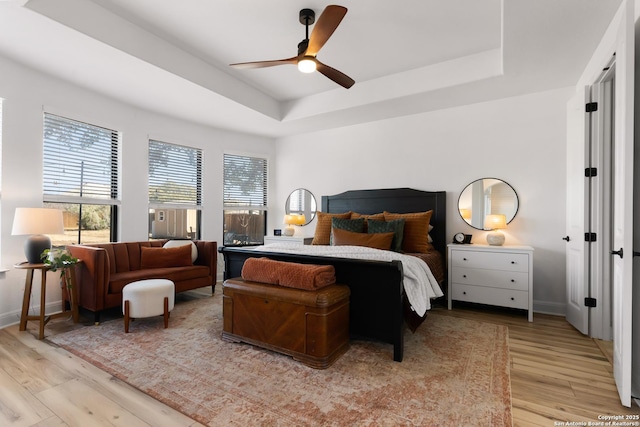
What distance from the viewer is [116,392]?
192 cm

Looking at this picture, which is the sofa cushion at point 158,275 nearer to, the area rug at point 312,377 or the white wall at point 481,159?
the area rug at point 312,377

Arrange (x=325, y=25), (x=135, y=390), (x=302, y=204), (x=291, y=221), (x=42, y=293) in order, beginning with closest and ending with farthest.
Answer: (x=135, y=390), (x=325, y=25), (x=42, y=293), (x=291, y=221), (x=302, y=204)

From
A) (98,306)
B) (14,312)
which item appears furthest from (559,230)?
(14,312)

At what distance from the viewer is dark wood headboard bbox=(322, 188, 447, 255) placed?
418 centimetres

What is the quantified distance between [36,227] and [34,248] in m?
0.25

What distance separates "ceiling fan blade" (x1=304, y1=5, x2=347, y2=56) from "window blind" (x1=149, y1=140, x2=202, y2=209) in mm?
3117

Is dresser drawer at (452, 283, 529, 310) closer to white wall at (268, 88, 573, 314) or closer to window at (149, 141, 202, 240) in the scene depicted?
white wall at (268, 88, 573, 314)

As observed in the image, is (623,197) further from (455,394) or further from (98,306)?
(98,306)

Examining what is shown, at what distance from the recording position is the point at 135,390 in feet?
6.37

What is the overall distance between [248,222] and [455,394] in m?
4.59

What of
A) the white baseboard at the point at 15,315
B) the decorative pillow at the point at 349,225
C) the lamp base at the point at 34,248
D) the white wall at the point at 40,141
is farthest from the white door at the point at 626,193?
the white wall at the point at 40,141

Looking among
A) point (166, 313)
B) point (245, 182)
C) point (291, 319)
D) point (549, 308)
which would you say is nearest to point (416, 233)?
point (549, 308)

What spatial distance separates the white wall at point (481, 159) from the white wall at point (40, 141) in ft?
8.66

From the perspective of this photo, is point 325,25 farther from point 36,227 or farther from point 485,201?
point 36,227
